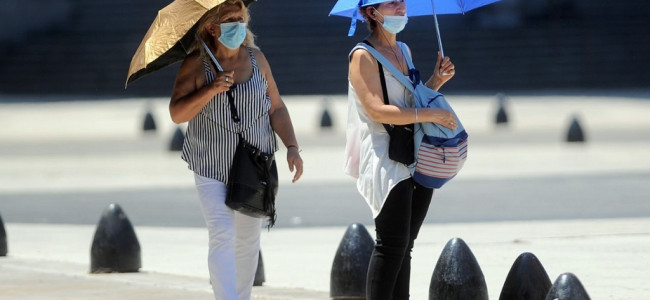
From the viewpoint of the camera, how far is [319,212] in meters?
12.6

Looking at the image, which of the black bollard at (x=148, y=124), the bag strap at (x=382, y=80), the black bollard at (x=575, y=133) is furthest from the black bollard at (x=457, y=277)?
the black bollard at (x=148, y=124)

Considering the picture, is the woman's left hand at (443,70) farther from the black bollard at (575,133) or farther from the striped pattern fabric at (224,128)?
the black bollard at (575,133)

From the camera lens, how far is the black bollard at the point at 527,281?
6379mm

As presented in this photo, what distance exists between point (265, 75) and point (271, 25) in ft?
112

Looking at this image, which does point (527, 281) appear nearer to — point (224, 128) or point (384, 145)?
point (384, 145)

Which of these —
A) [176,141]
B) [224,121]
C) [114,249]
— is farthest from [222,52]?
[176,141]

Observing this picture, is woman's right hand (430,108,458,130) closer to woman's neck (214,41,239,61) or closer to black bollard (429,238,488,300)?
woman's neck (214,41,239,61)

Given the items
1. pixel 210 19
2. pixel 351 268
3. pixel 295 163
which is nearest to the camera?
pixel 210 19

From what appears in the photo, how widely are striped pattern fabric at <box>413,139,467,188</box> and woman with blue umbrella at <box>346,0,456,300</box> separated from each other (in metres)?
0.06

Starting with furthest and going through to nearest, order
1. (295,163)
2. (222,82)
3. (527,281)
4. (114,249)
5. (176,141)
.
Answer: (176,141)
(114,249)
(527,281)
(295,163)
(222,82)

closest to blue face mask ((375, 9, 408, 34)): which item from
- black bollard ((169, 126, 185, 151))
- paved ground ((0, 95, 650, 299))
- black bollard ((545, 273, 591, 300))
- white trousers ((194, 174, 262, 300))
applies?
white trousers ((194, 174, 262, 300))

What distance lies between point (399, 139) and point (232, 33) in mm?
821

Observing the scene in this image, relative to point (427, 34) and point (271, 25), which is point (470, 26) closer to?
point (427, 34)

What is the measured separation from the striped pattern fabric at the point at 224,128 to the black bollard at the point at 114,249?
300 cm
